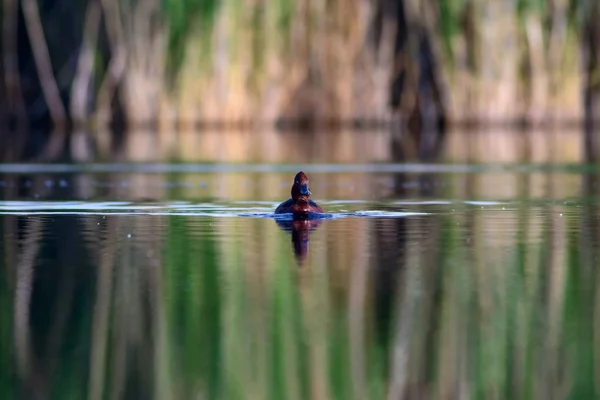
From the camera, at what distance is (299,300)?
664cm

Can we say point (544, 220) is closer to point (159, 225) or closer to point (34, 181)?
point (159, 225)

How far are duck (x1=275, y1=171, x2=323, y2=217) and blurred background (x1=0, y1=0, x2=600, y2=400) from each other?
0.22m

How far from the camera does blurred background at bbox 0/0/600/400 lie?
17.7ft

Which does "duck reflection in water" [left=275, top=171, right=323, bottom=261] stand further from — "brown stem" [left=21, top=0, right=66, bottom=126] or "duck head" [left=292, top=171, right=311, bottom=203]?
"brown stem" [left=21, top=0, right=66, bottom=126]

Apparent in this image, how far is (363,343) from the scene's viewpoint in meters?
5.64

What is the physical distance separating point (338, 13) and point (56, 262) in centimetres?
1831

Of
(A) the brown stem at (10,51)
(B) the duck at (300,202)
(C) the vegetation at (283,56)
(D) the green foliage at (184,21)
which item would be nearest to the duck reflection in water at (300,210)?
(B) the duck at (300,202)

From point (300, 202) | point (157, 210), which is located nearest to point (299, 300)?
point (300, 202)

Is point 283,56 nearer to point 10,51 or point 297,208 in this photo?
point 10,51

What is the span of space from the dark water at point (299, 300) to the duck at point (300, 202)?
0.18m

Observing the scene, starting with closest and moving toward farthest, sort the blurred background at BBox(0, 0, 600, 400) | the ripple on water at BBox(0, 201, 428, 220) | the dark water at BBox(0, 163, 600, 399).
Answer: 1. the dark water at BBox(0, 163, 600, 399)
2. the blurred background at BBox(0, 0, 600, 400)
3. the ripple on water at BBox(0, 201, 428, 220)

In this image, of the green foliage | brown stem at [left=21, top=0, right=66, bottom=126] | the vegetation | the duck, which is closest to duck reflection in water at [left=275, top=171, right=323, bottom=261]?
the duck

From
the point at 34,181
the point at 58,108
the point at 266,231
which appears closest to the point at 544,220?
the point at 266,231

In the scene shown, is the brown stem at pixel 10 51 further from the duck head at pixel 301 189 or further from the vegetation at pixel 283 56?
the duck head at pixel 301 189
